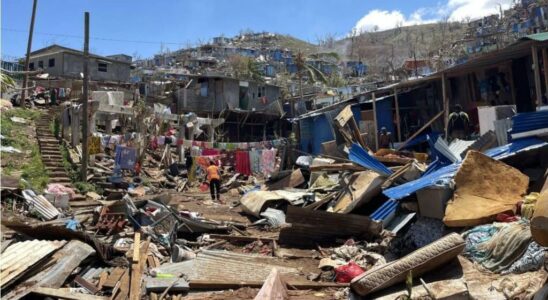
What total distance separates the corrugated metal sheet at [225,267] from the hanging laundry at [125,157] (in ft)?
39.4

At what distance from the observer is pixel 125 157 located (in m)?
19.2

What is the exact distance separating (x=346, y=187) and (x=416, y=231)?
10.4ft

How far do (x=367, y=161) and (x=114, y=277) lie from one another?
18.6 feet

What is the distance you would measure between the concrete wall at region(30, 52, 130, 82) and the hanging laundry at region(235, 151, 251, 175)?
18.2m

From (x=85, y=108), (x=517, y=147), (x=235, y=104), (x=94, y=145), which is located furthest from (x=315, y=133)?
(x=235, y=104)

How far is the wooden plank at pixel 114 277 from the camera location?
6.70 metres

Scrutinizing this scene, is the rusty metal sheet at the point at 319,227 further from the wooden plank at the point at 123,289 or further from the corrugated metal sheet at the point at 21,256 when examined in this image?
the corrugated metal sheet at the point at 21,256

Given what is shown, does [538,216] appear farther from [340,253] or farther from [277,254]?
[277,254]

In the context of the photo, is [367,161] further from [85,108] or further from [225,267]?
[85,108]

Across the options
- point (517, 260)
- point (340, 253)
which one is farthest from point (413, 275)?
point (340, 253)

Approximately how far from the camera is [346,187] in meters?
10.5

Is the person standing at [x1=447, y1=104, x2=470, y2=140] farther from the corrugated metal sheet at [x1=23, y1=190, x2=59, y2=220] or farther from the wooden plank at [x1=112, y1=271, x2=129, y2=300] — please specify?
the corrugated metal sheet at [x1=23, y1=190, x2=59, y2=220]

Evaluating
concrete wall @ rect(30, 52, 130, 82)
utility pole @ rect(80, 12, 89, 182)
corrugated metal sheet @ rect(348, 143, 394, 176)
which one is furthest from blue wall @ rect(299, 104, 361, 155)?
concrete wall @ rect(30, 52, 130, 82)

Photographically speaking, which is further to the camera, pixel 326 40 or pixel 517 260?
pixel 326 40
